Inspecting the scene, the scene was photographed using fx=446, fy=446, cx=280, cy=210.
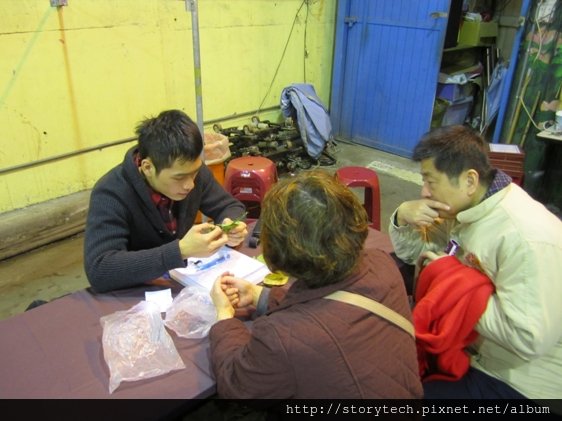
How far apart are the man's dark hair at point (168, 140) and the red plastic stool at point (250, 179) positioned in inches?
58.8

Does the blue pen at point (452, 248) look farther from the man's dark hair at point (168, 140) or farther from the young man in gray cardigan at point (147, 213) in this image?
the man's dark hair at point (168, 140)

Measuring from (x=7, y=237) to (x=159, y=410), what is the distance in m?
2.49

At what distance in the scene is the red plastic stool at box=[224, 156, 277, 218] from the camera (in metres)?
3.10

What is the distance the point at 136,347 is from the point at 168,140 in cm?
69

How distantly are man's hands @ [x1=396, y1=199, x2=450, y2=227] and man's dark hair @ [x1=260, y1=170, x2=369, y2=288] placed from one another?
64 cm

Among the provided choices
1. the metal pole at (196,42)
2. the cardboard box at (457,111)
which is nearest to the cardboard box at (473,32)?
the cardboard box at (457,111)

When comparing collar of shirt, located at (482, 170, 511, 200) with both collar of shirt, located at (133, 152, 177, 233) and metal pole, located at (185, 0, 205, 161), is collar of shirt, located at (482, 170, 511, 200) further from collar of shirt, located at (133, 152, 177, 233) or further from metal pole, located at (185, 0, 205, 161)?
metal pole, located at (185, 0, 205, 161)

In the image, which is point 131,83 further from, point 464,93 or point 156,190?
point 464,93

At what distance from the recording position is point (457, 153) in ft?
4.87

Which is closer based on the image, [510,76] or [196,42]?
[196,42]

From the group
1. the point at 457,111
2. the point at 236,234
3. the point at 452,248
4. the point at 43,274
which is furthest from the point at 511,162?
the point at 43,274

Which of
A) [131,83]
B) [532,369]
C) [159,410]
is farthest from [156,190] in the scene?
[131,83]

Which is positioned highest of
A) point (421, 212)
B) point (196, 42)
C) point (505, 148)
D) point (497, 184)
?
point (196, 42)

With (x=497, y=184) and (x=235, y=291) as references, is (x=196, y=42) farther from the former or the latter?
(x=497, y=184)
